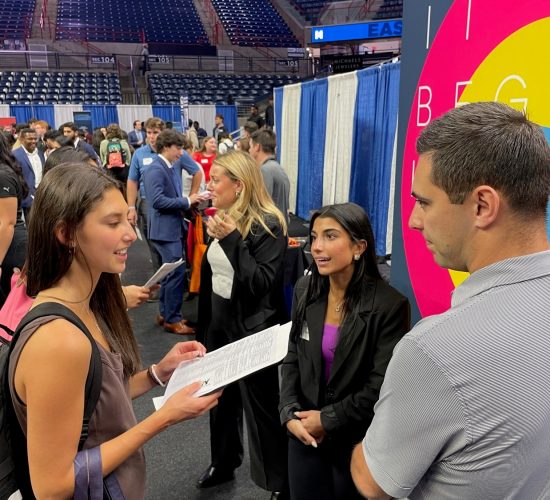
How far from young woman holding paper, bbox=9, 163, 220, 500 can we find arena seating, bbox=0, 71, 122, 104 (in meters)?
16.0

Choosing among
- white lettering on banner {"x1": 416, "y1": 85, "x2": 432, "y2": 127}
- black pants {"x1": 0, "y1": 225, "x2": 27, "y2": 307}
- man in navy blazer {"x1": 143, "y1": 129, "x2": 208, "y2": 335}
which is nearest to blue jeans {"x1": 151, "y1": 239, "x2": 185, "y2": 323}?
man in navy blazer {"x1": 143, "y1": 129, "x2": 208, "y2": 335}

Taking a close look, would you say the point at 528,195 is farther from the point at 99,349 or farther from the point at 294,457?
the point at 294,457

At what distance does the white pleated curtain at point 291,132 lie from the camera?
364 inches

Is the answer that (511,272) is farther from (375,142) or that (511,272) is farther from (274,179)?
(375,142)

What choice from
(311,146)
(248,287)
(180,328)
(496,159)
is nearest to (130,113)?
(311,146)

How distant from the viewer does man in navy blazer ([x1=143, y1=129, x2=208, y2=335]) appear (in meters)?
4.09

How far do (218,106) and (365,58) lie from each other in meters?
4.91

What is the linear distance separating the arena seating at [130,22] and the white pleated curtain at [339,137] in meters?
14.3

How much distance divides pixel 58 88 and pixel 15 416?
1732cm

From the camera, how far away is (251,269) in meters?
2.21

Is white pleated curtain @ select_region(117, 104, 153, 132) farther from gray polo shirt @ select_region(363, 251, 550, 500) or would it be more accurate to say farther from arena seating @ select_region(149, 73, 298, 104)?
gray polo shirt @ select_region(363, 251, 550, 500)

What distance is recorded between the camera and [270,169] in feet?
15.9

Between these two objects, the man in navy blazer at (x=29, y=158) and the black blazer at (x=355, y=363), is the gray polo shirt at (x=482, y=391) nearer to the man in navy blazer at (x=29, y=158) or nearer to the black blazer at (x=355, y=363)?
the black blazer at (x=355, y=363)

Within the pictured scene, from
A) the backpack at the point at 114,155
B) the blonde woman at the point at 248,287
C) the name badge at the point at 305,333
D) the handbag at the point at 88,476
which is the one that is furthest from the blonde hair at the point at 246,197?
the backpack at the point at 114,155
